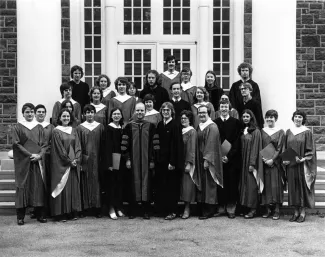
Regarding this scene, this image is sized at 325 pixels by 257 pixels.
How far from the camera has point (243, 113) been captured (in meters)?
9.31

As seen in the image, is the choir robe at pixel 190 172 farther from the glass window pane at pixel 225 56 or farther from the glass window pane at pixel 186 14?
the glass window pane at pixel 186 14

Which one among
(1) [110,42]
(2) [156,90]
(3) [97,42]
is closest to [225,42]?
(1) [110,42]

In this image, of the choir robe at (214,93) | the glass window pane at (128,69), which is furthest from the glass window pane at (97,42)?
the choir robe at (214,93)

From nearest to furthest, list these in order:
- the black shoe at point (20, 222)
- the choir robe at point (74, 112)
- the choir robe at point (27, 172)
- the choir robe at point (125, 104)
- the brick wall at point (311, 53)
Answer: the black shoe at point (20, 222)
the choir robe at point (27, 172)
the choir robe at point (74, 112)
the choir robe at point (125, 104)
the brick wall at point (311, 53)

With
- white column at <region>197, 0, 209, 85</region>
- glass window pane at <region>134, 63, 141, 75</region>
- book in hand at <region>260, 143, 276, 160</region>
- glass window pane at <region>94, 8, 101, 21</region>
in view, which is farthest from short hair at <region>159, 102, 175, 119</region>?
glass window pane at <region>94, 8, 101, 21</region>

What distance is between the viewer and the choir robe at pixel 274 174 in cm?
914

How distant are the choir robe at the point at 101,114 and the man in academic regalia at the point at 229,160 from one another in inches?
65.5

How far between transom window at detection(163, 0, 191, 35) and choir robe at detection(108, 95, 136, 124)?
3.48m

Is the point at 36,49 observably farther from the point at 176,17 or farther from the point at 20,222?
the point at 176,17

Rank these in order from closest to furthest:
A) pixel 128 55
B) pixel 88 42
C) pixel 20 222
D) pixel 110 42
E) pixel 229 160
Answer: pixel 20 222, pixel 229 160, pixel 110 42, pixel 128 55, pixel 88 42

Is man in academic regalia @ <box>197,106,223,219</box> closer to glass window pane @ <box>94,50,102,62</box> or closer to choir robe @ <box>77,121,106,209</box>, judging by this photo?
choir robe @ <box>77,121,106,209</box>

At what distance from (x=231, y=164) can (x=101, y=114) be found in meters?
1.99

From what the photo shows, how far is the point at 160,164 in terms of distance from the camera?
920 cm

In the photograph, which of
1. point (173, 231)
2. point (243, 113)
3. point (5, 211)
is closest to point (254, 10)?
point (243, 113)
